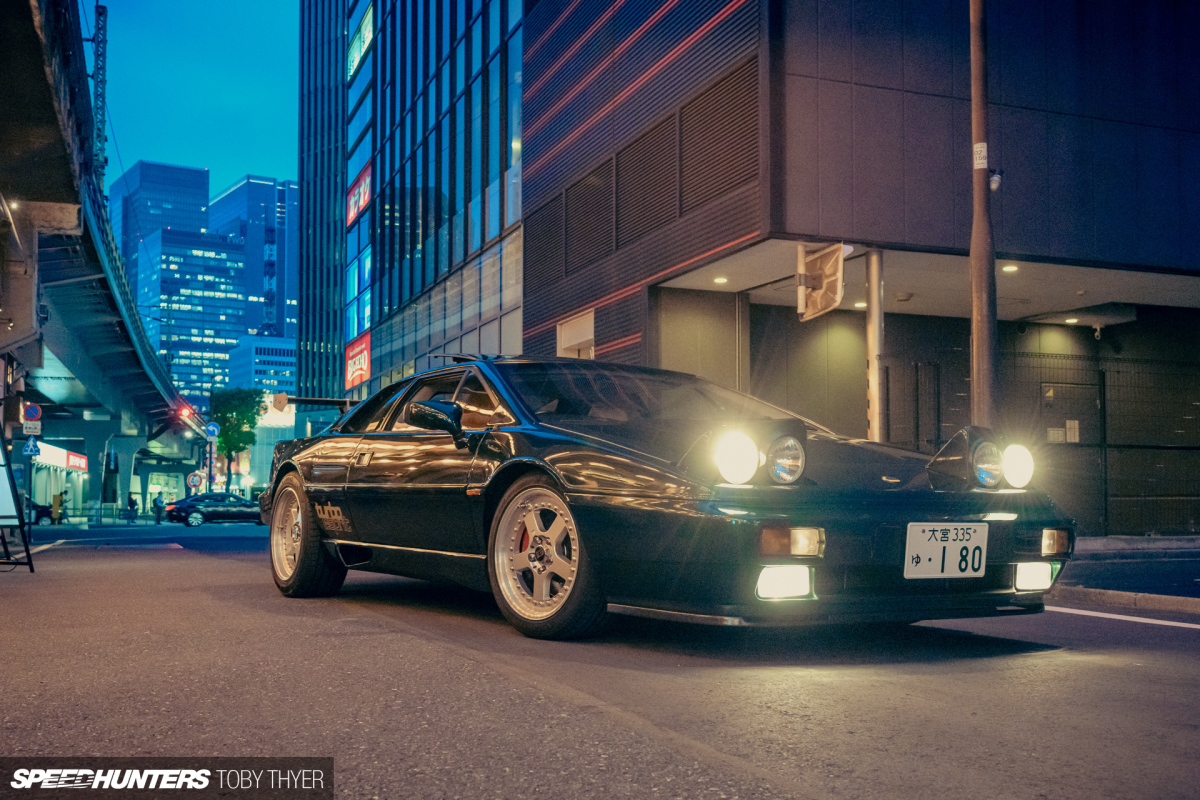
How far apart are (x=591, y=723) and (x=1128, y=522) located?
48.5 feet

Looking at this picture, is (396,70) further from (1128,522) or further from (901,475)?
(901,475)

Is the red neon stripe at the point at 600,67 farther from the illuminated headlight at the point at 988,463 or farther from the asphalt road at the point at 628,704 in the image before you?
the asphalt road at the point at 628,704

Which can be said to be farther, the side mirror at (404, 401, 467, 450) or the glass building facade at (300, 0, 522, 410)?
the glass building facade at (300, 0, 522, 410)

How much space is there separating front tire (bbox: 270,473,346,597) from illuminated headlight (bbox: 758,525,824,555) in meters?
Answer: 2.96

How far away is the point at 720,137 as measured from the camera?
1289 centimetres

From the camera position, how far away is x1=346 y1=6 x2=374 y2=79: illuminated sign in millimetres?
37844

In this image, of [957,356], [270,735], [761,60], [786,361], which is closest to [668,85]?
[761,60]

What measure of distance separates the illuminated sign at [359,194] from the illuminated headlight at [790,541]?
111ft

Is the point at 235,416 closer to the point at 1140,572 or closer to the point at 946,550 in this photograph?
the point at 1140,572

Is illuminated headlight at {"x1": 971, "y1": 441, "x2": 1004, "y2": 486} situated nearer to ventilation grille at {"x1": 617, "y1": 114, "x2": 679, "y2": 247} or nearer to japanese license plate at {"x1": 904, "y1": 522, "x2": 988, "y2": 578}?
japanese license plate at {"x1": 904, "y1": 522, "x2": 988, "y2": 578}

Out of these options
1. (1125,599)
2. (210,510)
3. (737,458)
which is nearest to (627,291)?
(1125,599)

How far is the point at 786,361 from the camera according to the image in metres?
15.1

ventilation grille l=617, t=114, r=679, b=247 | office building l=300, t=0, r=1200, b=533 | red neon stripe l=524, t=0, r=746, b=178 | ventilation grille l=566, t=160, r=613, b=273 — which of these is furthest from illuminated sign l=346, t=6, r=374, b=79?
ventilation grille l=617, t=114, r=679, b=247

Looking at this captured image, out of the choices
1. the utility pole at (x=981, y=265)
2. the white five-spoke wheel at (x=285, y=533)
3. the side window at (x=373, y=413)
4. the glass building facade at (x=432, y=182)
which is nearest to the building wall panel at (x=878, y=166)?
the utility pole at (x=981, y=265)
